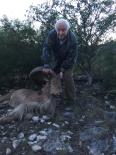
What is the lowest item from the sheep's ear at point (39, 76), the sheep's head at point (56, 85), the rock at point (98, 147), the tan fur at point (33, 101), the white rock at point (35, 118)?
the rock at point (98, 147)

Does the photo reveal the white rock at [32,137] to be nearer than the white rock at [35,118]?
Yes

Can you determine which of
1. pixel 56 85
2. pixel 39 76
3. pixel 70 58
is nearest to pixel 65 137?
pixel 56 85

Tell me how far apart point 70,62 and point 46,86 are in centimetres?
78

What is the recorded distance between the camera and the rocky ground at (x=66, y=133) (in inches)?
284

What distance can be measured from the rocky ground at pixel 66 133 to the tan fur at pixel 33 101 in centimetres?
15

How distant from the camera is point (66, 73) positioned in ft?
28.5

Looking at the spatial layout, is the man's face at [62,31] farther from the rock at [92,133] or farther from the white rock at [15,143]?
the white rock at [15,143]

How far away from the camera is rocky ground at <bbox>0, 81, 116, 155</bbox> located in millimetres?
7203

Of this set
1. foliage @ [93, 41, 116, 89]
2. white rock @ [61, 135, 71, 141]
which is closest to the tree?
foliage @ [93, 41, 116, 89]

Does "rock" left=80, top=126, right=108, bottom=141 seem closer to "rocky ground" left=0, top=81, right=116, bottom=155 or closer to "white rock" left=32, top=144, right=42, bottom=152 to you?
"rocky ground" left=0, top=81, right=116, bottom=155

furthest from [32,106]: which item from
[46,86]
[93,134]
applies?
[93,134]

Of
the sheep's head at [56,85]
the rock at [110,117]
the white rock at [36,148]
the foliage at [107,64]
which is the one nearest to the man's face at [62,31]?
the sheep's head at [56,85]

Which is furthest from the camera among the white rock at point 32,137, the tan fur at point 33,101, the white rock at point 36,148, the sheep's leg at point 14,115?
the tan fur at point 33,101

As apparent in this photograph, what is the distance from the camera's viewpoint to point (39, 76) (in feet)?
29.8
